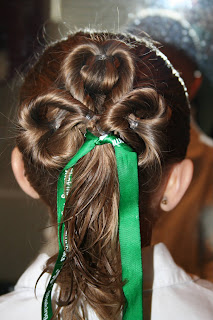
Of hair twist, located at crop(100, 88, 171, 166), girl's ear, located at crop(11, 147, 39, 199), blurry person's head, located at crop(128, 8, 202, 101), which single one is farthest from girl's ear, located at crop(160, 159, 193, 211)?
blurry person's head, located at crop(128, 8, 202, 101)

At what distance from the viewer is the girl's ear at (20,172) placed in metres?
0.54

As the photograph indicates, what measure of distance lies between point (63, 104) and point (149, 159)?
13 cm

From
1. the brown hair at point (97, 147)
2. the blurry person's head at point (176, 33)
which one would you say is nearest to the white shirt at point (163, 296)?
the brown hair at point (97, 147)

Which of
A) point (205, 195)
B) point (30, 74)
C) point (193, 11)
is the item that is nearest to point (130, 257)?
point (30, 74)

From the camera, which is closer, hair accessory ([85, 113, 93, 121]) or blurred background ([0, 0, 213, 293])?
hair accessory ([85, 113, 93, 121])

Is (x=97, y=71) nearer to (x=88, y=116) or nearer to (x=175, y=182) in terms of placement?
(x=88, y=116)

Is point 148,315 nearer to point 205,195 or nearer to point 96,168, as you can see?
point 96,168

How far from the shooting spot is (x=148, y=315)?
50cm

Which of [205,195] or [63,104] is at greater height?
[63,104]

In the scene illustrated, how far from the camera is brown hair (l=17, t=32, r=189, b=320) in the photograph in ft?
1.37

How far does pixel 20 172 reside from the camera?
21.8 inches

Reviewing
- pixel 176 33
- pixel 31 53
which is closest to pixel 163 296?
pixel 31 53

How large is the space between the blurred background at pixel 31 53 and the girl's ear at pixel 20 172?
3 cm

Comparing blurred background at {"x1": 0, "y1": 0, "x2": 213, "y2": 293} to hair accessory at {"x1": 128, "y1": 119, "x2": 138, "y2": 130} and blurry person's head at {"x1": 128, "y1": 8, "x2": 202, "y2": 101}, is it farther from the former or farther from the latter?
hair accessory at {"x1": 128, "y1": 119, "x2": 138, "y2": 130}
